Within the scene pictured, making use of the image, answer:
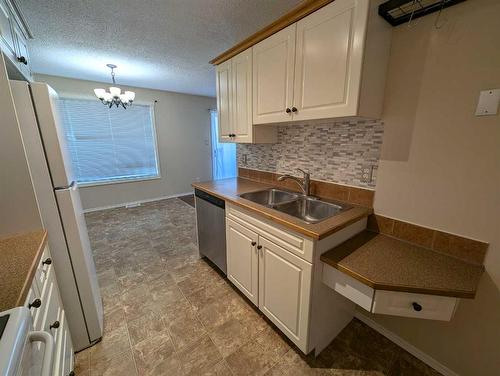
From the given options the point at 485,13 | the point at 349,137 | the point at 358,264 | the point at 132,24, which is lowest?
the point at 358,264

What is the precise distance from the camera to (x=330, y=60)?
1.20m

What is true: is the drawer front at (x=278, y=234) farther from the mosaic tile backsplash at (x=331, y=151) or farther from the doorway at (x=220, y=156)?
the doorway at (x=220, y=156)

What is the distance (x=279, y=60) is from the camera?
1.49 m

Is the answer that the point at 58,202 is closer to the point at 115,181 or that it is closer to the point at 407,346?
the point at 407,346

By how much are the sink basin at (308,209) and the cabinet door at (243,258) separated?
36 centimetres

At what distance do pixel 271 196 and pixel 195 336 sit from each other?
1268 millimetres

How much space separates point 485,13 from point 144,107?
475 centimetres

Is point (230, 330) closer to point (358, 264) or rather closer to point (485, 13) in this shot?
point (358, 264)

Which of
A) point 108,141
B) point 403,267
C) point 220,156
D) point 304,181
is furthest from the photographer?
point 220,156

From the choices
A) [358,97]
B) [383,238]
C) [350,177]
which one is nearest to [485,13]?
[358,97]

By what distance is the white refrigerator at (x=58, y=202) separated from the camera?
1.07 m

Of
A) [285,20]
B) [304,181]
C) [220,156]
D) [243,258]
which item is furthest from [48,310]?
[220,156]

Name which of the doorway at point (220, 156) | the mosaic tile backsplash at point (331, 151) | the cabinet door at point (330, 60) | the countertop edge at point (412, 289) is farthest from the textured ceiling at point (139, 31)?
the doorway at point (220, 156)

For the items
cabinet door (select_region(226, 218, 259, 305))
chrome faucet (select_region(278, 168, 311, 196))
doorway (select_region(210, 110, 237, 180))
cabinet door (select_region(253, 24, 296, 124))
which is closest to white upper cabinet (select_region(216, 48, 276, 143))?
cabinet door (select_region(253, 24, 296, 124))
